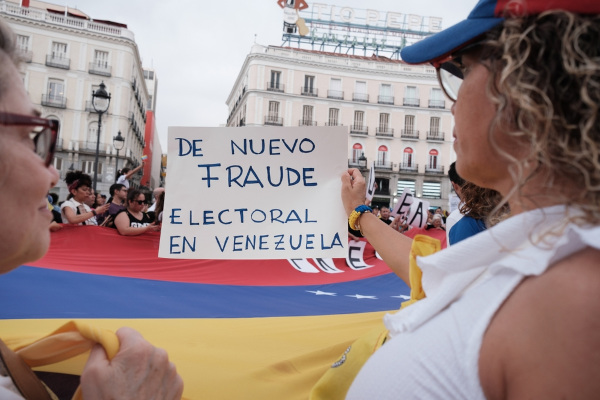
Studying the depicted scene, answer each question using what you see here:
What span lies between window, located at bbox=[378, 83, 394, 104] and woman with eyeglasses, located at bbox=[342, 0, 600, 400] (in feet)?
132

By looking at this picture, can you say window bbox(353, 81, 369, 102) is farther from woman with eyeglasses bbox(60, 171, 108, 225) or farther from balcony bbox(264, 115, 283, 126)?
woman with eyeglasses bbox(60, 171, 108, 225)

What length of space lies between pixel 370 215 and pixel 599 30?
116 centimetres

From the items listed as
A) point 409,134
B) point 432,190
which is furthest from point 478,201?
point 409,134

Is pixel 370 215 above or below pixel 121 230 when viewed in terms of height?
above

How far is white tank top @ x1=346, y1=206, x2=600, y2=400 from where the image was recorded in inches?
27.0

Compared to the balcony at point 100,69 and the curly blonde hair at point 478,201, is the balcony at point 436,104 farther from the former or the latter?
the curly blonde hair at point 478,201

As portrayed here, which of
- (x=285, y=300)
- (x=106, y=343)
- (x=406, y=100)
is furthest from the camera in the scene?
(x=406, y=100)

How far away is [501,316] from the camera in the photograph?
68cm

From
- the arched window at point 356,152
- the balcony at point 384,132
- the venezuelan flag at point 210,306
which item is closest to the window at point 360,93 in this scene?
the balcony at point 384,132

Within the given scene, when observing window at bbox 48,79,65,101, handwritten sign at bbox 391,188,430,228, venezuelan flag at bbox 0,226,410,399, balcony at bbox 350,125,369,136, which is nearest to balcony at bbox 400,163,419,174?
balcony at bbox 350,125,369,136

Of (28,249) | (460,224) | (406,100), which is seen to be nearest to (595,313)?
(28,249)

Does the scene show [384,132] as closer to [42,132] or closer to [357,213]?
[357,213]

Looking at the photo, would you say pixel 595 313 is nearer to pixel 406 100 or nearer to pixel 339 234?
pixel 339 234

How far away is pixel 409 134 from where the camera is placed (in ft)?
131
